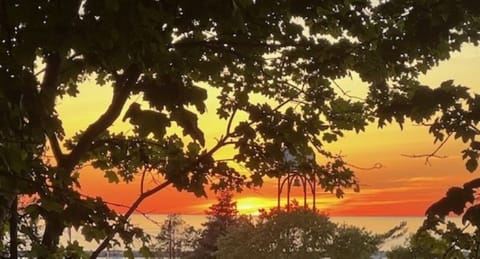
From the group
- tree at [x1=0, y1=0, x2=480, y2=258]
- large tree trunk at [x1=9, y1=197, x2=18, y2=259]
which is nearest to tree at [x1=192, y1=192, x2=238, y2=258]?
tree at [x1=0, y1=0, x2=480, y2=258]

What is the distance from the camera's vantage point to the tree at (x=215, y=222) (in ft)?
138

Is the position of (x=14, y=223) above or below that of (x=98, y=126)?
below

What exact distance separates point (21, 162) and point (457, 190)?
1.77 metres

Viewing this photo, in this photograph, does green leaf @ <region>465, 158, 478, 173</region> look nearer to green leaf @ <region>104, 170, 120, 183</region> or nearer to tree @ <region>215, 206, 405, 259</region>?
green leaf @ <region>104, 170, 120, 183</region>

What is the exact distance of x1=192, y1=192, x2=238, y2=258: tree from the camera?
42031 mm

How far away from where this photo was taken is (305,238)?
59.4 ft

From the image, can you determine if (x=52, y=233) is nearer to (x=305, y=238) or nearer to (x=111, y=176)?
(x=111, y=176)

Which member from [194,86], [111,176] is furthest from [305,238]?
[194,86]

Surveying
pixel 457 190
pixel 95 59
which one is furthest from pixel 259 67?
pixel 457 190

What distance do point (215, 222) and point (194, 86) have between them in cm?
4064

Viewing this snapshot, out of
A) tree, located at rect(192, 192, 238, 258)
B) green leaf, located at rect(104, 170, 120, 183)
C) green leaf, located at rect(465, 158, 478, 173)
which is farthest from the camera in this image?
tree, located at rect(192, 192, 238, 258)

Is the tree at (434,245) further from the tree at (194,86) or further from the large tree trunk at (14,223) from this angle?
the large tree trunk at (14,223)

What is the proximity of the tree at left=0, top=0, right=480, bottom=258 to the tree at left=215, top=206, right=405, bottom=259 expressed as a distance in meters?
12.0

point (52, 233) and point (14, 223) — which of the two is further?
point (52, 233)
